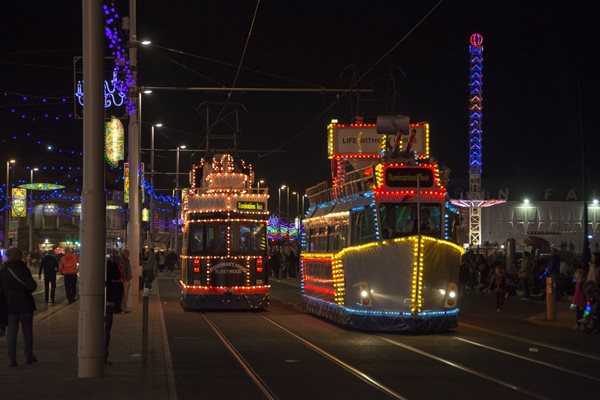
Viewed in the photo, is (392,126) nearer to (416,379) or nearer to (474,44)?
(416,379)

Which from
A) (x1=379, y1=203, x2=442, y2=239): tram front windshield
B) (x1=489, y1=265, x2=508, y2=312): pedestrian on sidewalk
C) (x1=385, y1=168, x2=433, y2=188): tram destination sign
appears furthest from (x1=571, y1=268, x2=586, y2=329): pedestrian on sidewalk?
(x1=489, y1=265, x2=508, y2=312): pedestrian on sidewalk

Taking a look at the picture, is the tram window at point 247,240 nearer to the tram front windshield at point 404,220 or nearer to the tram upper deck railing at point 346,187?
the tram upper deck railing at point 346,187

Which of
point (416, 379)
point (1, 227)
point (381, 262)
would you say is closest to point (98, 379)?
point (416, 379)

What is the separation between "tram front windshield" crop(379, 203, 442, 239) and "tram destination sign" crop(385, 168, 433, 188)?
474 mm

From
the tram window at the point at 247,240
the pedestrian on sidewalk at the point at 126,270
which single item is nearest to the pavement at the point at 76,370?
the pedestrian on sidewalk at the point at 126,270

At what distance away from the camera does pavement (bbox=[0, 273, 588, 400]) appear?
1166cm

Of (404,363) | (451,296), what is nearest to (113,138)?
(451,296)

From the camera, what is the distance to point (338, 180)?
26562 mm

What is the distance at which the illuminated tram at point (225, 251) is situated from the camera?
27844mm

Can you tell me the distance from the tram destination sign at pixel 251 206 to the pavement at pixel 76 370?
246 inches

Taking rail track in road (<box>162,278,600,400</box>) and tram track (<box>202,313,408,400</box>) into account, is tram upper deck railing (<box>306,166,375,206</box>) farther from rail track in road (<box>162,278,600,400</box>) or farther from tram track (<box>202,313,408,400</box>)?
tram track (<box>202,313,408,400</box>)

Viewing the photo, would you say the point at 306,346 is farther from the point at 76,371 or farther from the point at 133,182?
the point at 133,182

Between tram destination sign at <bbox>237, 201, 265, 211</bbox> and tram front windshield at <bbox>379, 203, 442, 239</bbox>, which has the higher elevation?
tram destination sign at <bbox>237, 201, 265, 211</bbox>

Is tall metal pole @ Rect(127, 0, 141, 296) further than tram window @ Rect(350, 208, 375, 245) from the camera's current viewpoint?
Yes
